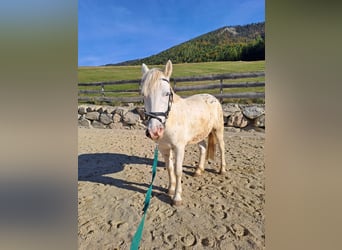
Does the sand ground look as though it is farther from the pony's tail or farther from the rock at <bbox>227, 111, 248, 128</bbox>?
the rock at <bbox>227, 111, 248, 128</bbox>

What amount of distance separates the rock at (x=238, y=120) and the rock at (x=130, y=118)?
2727mm

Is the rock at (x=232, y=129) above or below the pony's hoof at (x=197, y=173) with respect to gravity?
above

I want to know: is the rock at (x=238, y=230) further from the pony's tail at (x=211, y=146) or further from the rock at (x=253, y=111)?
the rock at (x=253, y=111)

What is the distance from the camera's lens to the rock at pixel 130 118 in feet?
→ 21.0

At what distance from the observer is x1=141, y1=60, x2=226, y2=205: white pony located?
5.32 feet

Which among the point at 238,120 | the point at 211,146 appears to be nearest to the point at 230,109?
the point at 238,120

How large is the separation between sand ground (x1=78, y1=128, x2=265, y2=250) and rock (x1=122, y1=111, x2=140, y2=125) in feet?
8.32

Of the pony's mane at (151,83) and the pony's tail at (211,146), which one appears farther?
the pony's tail at (211,146)

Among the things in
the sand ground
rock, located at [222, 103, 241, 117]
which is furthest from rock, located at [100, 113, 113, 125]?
rock, located at [222, 103, 241, 117]

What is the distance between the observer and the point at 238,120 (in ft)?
17.9

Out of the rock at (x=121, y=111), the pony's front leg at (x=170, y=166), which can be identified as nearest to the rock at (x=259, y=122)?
the pony's front leg at (x=170, y=166)
